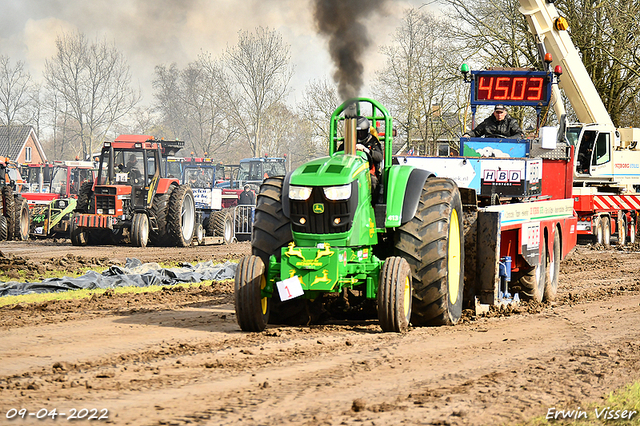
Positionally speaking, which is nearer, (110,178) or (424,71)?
(110,178)

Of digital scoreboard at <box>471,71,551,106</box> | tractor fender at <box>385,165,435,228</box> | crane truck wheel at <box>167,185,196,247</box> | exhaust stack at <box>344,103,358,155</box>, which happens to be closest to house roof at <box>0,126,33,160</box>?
crane truck wheel at <box>167,185,196,247</box>

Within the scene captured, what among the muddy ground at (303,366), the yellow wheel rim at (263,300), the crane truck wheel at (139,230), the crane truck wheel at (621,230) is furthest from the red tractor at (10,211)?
the yellow wheel rim at (263,300)

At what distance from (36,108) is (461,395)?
58.9 m

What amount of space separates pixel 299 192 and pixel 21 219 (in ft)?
60.6

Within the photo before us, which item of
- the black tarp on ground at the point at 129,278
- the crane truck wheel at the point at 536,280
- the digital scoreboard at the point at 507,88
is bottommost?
the black tarp on ground at the point at 129,278

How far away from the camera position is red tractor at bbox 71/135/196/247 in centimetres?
1986

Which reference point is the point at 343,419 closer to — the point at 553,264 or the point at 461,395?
the point at 461,395

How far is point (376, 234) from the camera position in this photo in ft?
24.0

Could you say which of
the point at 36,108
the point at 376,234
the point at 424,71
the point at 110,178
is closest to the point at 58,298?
the point at 376,234

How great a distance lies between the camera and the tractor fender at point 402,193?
7227 millimetres

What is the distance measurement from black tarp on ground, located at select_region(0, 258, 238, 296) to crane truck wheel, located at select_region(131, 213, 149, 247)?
5898 mm

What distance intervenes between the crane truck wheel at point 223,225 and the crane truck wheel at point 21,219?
5623 mm

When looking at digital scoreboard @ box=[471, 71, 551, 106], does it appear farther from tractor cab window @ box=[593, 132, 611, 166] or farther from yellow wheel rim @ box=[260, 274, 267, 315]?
tractor cab window @ box=[593, 132, 611, 166]

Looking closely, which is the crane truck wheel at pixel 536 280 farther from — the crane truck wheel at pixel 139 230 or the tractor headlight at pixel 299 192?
the crane truck wheel at pixel 139 230
